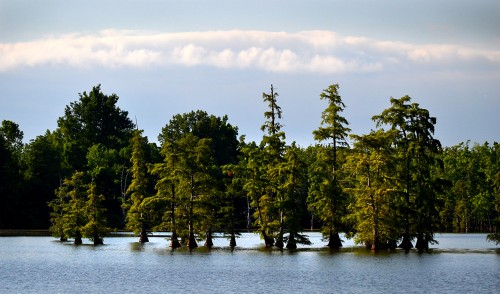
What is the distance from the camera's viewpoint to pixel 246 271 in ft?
221

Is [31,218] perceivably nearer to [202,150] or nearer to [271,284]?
[202,150]

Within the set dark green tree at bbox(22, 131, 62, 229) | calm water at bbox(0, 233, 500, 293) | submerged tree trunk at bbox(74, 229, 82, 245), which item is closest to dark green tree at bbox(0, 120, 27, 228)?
dark green tree at bbox(22, 131, 62, 229)

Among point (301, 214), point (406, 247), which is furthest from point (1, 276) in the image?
point (406, 247)


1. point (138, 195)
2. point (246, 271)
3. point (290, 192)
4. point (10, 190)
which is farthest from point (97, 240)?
point (10, 190)

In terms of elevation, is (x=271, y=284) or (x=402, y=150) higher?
(x=402, y=150)

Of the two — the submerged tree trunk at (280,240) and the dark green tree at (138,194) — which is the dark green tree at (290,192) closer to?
the submerged tree trunk at (280,240)

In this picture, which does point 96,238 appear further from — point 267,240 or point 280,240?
A: point 280,240

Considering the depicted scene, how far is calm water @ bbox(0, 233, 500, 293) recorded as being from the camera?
2201 inches

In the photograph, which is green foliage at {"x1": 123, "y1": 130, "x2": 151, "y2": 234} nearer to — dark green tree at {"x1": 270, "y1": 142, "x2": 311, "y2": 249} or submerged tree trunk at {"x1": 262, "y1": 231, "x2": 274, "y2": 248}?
submerged tree trunk at {"x1": 262, "y1": 231, "x2": 274, "y2": 248}

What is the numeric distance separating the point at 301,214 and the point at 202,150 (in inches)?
499

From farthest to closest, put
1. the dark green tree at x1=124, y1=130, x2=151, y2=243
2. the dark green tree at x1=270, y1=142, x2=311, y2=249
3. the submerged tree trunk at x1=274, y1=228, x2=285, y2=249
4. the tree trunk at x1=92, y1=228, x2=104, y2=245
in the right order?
the dark green tree at x1=124, y1=130, x2=151, y2=243 → the tree trunk at x1=92, y1=228, x2=104, y2=245 → the submerged tree trunk at x1=274, y1=228, x2=285, y2=249 → the dark green tree at x1=270, y1=142, x2=311, y2=249

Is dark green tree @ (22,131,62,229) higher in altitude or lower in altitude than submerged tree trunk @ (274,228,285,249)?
higher

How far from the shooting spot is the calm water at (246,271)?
55.9 meters

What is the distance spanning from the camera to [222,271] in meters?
67.4
